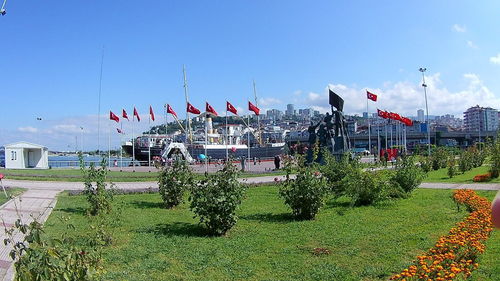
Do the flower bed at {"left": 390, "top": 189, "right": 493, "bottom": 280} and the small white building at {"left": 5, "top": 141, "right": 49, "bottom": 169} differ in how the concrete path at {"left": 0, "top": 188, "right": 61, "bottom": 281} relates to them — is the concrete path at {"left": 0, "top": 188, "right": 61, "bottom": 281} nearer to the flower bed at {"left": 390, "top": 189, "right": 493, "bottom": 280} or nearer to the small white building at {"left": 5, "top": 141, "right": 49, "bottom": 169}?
the flower bed at {"left": 390, "top": 189, "right": 493, "bottom": 280}

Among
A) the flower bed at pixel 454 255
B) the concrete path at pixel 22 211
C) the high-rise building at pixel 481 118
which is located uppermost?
the high-rise building at pixel 481 118

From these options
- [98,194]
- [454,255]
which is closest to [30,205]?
[98,194]

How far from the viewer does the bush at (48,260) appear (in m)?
3.52

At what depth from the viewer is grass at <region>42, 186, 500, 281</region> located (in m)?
6.14

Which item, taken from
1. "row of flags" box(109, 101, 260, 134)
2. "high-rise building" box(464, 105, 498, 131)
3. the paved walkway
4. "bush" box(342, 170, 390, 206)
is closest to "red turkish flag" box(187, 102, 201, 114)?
"row of flags" box(109, 101, 260, 134)

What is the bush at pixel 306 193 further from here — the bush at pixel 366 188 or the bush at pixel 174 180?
the bush at pixel 174 180

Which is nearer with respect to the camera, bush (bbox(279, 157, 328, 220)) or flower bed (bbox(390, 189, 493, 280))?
flower bed (bbox(390, 189, 493, 280))

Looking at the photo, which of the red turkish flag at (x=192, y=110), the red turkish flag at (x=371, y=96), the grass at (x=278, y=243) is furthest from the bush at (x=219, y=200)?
the red turkish flag at (x=371, y=96)

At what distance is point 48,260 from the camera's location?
360 centimetres

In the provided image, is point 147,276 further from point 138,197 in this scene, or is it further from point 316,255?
point 138,197

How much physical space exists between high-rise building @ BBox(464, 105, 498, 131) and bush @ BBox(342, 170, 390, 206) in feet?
469

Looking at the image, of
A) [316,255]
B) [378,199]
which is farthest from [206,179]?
[378,199]

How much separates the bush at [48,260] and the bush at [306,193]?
670 cm

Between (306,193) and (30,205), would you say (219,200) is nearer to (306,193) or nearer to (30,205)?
(306,193)
